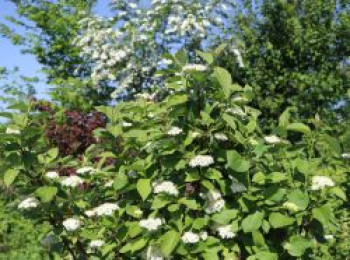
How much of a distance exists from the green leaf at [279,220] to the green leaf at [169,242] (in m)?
0.42

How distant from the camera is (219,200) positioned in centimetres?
260

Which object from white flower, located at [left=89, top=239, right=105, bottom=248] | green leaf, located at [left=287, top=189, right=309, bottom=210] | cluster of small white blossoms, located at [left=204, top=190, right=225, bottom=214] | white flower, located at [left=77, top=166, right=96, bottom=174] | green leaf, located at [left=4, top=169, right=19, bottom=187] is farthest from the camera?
white flower, located at [left=77, top=166, right=96, bottom=174]

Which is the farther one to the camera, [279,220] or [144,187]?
[144,187]

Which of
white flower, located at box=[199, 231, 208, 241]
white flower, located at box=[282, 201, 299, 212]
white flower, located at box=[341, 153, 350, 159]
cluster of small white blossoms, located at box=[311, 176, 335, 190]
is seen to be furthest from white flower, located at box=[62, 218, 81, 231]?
white flower, located at box=[341, 153, 350, 159]

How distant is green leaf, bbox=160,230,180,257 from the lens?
2.50 metres

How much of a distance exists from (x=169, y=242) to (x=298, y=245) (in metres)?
0.57

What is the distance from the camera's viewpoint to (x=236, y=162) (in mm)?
2514

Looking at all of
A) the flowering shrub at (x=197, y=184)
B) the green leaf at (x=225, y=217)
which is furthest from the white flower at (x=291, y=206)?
the green leaf at (x=225, y=217)

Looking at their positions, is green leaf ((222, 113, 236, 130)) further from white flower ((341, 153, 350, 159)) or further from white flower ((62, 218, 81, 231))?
white flower ((62, 218, 81, 231))

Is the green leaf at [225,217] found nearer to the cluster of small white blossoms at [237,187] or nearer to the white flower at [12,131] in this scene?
the cluster of small white blossoms at [237,187]

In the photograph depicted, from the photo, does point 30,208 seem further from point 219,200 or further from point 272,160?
point 272,160

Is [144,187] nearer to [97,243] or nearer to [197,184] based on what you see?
[197,184]

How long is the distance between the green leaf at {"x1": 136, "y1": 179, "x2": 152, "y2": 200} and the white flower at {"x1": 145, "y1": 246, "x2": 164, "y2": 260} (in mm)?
241

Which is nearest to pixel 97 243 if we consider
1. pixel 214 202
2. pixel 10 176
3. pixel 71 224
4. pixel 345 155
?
pixel 71 224
